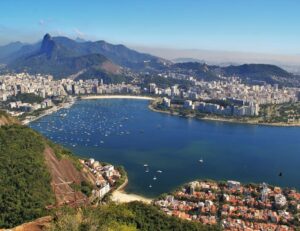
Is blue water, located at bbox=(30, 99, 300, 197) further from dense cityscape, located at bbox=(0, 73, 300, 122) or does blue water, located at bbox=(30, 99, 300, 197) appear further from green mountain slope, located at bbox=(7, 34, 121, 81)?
green mountain slope, located at bbox=(7, 34, 121, 81)

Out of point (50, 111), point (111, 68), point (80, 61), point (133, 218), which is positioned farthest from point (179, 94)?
point (133, 218)

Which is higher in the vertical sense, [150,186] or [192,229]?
[192,229]

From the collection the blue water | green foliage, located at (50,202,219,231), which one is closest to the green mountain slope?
the blue water

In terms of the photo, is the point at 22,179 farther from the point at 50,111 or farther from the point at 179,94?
the point at 179,94

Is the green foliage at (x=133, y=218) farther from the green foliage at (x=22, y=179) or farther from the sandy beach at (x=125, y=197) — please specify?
the sandy beach at (x=125, y=197)

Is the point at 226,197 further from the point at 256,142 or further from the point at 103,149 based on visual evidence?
the point at 256,142

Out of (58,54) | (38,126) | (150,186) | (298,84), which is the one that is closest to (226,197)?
(150,186)
